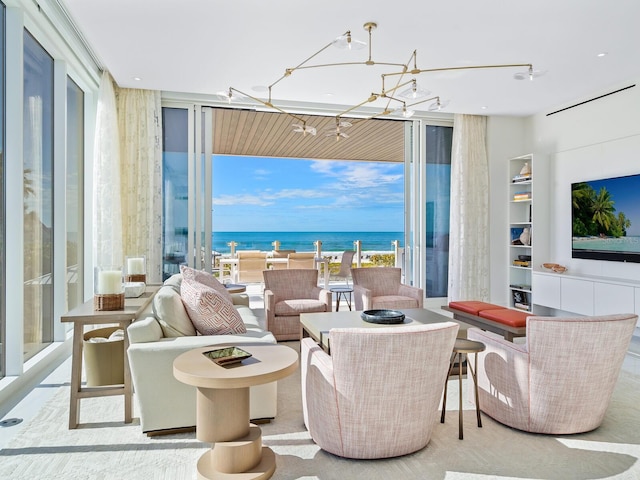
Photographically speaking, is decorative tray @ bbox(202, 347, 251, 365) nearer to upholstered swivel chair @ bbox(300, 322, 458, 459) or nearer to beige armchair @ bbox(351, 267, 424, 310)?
upholstered swivel chair @ bbox(300, 322, 458, 459)

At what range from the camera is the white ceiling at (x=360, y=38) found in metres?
3.53

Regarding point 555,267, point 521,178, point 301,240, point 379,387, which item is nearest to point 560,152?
point 521,178

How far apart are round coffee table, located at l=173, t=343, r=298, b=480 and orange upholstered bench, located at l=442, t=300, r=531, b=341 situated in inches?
87.8

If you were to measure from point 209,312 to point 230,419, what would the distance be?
84 centimetres

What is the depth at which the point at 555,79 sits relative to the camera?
5.15 meters

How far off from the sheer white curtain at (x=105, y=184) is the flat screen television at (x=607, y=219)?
566cm

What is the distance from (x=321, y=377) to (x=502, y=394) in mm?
1159

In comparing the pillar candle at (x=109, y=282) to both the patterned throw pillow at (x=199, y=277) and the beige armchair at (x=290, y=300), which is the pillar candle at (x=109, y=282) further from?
the beige armchair at (x=290, y=300)

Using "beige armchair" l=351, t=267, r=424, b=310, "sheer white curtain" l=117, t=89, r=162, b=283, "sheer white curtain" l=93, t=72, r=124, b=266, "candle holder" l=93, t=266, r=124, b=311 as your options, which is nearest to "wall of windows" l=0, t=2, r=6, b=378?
"candle holder" l=93, t=266, r=124, b=311

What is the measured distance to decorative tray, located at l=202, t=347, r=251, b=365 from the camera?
2.20 meters

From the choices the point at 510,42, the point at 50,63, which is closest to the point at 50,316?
the point at 50,63

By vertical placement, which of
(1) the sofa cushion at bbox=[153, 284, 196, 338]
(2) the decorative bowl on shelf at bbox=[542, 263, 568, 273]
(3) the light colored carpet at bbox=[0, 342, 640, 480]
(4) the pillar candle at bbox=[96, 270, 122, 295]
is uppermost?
(4) the pillar candle at bbox=[96, 270, 122, 295]

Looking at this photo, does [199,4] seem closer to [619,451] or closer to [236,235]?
[619,451]

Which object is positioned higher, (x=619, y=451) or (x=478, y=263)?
(x=478, y=263)
